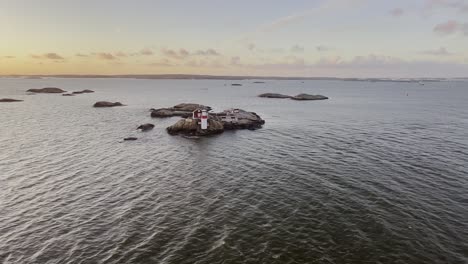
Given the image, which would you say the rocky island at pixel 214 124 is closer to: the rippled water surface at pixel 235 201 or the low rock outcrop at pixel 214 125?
the low rock outcrop at pixel 214 125

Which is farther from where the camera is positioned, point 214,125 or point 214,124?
point 214,124

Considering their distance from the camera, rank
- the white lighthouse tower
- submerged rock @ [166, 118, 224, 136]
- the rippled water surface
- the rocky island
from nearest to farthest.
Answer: the rippled water surface
the white lighthouse tower
submerged rock @ [166, 118, 224, 136]
the rocky island

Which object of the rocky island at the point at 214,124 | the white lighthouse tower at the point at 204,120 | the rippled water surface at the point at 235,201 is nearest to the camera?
the rippled water surface at the point at 235,201

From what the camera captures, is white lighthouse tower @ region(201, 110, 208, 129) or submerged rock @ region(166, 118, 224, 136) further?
submerged rock @ region(166, 118, 224, 136)

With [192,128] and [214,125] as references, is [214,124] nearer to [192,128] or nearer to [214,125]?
[214,125]

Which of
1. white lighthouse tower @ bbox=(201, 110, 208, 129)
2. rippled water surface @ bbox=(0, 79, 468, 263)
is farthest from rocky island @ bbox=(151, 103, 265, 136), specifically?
rippled water surface @ bbox=(0, 79, 468, 263)

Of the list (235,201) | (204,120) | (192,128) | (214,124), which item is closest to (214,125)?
(214,124)

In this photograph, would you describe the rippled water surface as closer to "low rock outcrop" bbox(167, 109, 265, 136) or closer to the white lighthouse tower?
the white lighthouse tower

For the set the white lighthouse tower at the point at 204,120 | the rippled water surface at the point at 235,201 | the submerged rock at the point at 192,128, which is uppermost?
the white lighthouse tower at the point at 204,120

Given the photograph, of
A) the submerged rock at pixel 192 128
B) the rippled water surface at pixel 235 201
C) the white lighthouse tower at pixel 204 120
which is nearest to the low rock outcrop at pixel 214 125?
the submerged rock at pixel 192 128
